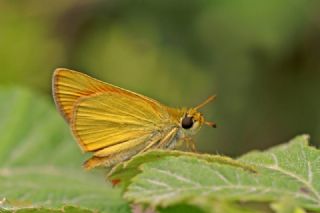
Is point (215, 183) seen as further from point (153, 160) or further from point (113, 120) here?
point (113, 120)

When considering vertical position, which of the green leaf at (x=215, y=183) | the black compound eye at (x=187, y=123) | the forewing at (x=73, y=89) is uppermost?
the black compound eye at (x=187, y=123)

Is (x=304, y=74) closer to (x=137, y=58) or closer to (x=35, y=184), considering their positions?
(x=137, y=58)

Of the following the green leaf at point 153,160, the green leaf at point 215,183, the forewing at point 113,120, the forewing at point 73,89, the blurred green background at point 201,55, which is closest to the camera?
the green leaf at point 215,183

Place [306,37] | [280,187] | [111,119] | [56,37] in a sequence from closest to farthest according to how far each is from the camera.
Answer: [280,187] → [111,119] → [306,37] → [56,37]

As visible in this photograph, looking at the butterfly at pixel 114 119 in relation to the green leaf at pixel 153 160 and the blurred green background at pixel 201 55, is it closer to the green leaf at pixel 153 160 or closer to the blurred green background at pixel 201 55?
the green leaf at pixel 153 160

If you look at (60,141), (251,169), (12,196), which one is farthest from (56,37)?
(251,169)

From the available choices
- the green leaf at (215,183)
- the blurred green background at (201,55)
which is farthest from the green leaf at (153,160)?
the blurred green background at (201,55)

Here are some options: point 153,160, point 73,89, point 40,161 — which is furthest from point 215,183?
point 40,161
